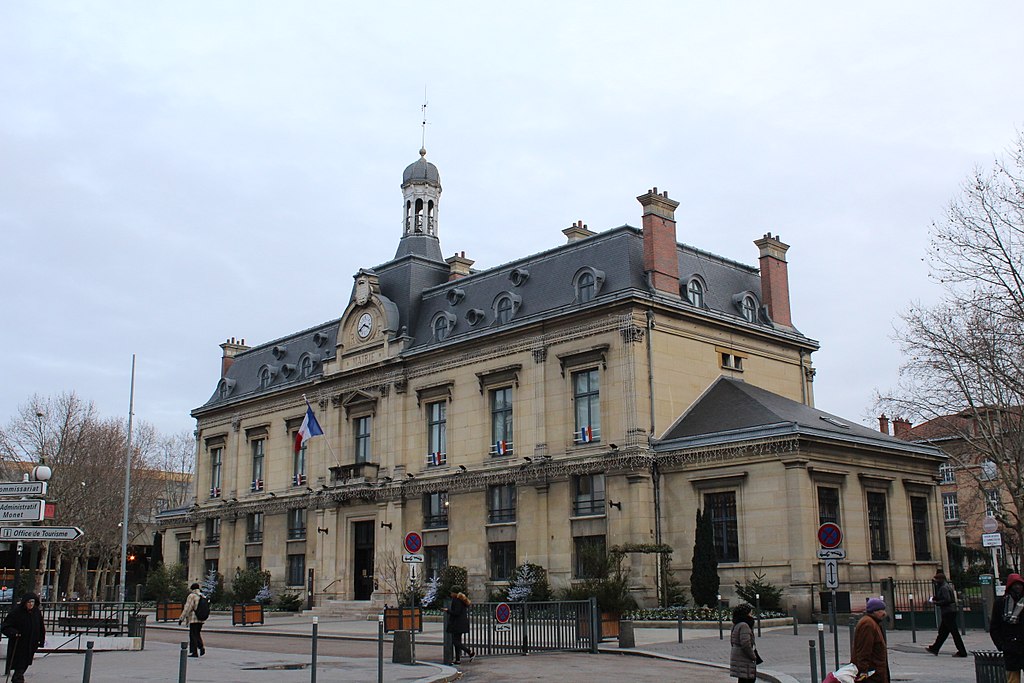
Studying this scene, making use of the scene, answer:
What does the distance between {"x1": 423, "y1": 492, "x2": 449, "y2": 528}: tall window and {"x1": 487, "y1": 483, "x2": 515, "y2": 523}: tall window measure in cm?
264

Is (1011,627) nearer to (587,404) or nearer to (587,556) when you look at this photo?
(587,556)

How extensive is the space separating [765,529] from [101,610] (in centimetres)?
2044

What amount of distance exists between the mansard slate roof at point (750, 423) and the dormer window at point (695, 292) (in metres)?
3.31

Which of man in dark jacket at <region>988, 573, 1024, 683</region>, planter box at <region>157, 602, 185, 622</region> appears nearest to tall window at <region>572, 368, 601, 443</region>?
planter box at <region>157, 602, 185, 622</region>

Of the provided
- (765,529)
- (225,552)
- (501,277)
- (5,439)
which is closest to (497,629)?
(765,529)

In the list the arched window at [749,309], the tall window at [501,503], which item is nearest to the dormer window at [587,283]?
the arched window at [749,309]

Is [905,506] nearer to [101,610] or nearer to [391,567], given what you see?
[391,567]

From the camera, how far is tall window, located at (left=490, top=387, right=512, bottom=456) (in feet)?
140

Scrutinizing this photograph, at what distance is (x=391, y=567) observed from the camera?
45.8 meters

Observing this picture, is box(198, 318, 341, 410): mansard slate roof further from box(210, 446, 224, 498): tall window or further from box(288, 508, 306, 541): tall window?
box(288, 508, 306, 541): tall window

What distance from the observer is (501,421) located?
43344 mm

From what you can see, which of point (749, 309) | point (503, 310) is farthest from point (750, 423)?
point (503, 310)

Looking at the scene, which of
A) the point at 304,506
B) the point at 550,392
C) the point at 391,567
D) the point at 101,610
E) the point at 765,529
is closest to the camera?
the point at 101,610

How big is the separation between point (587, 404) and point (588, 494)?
3452mm
